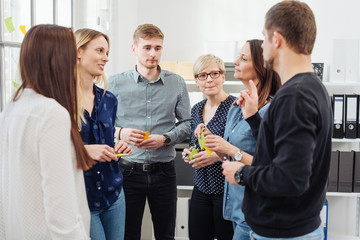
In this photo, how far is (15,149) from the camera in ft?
3.81

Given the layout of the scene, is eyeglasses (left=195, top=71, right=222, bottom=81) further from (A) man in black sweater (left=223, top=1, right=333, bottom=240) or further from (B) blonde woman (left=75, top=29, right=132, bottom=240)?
(A) man in black sweater (left=223, top=1, right=333, bottom=240)

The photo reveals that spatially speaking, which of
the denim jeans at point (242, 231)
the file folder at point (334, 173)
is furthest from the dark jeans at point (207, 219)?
the file folder at point (334, 173)

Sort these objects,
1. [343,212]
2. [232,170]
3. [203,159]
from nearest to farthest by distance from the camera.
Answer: [232,170]
[203,159]
[343,212]

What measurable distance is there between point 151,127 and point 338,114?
71.8 inches

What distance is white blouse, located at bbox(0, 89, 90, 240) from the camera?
45.6 inches

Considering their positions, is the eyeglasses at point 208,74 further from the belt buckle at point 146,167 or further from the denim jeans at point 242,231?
the denim jeans at point 242,231

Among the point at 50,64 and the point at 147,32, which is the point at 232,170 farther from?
the point at 147,32

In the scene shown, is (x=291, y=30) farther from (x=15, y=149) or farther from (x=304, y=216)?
(x=15, y=149)

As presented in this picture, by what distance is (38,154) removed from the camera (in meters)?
1.17

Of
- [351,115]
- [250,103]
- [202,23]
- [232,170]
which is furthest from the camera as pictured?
[202,23]

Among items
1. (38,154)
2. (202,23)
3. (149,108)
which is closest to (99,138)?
(149,108)

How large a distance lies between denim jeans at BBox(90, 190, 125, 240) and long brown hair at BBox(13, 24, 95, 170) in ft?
2.13

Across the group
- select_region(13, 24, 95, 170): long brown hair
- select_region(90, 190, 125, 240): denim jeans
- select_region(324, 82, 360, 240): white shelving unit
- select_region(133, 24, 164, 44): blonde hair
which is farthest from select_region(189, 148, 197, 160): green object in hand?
select_region(324, 82, 360, 240): white shelving unit

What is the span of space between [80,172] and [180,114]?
134 cm
